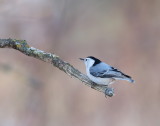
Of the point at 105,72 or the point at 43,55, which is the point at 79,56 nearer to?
the point at 105,72

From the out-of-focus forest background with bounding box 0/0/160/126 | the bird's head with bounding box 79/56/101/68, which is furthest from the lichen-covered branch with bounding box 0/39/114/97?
the out-of-focus forest background with bounding box 0/0/160/126

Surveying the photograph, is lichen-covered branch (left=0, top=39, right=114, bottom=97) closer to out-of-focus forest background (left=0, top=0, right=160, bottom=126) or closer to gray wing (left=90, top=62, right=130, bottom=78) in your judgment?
gray wing (left=90, top=62, right=130, bottom=78)

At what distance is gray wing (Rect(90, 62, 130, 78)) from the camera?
10.8 feet

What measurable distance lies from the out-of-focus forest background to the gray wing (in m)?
2.34

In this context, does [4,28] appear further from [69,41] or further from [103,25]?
[103,25]

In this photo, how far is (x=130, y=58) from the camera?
678 centimetres

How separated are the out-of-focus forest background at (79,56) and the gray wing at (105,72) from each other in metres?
2.34

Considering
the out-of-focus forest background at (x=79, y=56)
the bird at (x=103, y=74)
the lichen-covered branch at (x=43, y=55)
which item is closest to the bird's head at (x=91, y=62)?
the bird at (x=103, y=74)

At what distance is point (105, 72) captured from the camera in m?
3.41

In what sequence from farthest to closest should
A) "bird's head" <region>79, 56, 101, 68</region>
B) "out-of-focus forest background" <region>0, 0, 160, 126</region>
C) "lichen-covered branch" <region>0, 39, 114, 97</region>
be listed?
"out-of-focus forest background" <region>0, 0, 160, 126</region> → "bird's head" <region>79, 56, 101, 68</region> → "lichen-covered branch" <region>0, 39, 114, 97</region>

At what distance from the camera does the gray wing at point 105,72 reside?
10.8 feet

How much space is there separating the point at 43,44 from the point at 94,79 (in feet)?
11.9

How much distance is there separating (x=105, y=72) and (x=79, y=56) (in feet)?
11.6

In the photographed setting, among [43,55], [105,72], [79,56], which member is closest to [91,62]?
[105,72]
